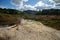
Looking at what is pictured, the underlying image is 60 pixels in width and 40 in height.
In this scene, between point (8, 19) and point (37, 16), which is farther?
point (37, 16)

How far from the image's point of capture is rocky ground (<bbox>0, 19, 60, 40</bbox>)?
7.46ft

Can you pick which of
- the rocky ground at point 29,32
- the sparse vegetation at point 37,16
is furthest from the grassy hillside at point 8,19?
the rocky ground at point 29,32

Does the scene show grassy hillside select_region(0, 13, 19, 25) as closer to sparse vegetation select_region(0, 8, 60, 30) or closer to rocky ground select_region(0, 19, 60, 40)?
sparse vegetation select_region(0, 8, 60, 30)

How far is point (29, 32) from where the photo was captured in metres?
2.40

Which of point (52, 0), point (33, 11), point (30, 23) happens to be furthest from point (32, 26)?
point (52, 0)

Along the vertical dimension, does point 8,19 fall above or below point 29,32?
above

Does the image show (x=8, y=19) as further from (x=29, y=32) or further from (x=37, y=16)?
(x=37, y=16)

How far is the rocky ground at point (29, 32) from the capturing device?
227 centimetres

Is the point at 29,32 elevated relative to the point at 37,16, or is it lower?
lower

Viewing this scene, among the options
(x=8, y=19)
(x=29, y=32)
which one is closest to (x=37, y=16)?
(x=29, y=32)

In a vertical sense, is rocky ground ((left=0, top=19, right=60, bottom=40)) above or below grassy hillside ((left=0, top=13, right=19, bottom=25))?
below

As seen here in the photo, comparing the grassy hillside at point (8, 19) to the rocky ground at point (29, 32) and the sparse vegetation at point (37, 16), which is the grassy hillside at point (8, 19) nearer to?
the sparse vegetation at point (37, 16)

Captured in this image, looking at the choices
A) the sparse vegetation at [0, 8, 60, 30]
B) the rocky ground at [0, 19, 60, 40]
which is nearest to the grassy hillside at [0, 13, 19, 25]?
the sparse vegetation at [0, 8, 60, 30]

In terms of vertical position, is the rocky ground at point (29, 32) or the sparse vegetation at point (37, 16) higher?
the sparse vegetation at point (37, 16)
